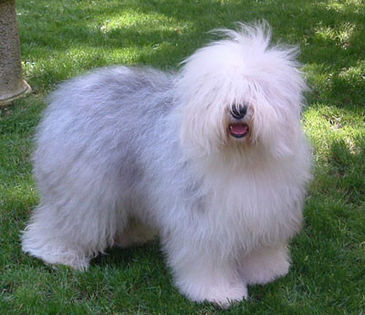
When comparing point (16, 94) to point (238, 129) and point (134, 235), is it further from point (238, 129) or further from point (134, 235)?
point (238, 129)

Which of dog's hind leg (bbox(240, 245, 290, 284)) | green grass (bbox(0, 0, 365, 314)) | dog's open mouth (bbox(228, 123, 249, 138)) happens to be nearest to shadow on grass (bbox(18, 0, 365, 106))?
green grass (bbox(0, 0, 365, 314))

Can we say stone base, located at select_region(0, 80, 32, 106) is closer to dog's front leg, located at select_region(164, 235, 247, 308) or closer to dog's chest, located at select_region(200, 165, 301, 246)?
dog's front leg, located at select_region(164, 235, 247, 308)

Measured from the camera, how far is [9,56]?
515 centimetres

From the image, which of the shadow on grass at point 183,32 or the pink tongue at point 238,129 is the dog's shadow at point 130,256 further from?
the shadow on grass at point 183,32

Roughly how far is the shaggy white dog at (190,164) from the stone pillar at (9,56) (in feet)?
6.45

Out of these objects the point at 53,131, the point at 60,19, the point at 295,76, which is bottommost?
the point at 60,19

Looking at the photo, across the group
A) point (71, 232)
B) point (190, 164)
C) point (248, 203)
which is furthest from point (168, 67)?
point (248, 203)

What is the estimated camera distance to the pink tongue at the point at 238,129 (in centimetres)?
254

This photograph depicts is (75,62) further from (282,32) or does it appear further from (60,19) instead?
(282,32)

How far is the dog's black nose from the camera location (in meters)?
2.49

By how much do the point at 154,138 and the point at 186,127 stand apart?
1.09 ft

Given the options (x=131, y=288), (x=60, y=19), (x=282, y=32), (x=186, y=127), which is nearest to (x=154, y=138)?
(x=186, y=127)

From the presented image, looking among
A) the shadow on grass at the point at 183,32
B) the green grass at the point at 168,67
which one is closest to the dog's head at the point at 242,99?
the green grass at the point at 168,67

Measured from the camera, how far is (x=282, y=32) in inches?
245
